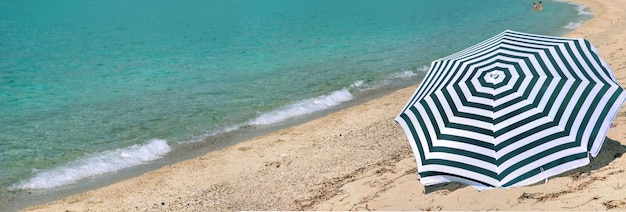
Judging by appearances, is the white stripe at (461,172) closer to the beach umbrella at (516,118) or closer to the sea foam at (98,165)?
the beach umbrella at (516,118)

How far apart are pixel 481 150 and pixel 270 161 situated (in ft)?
18.8

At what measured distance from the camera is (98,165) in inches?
517

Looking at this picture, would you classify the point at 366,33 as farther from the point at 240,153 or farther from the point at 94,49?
the point at 240,153

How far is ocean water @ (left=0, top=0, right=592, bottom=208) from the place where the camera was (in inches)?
575

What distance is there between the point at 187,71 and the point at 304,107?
33.6 ft

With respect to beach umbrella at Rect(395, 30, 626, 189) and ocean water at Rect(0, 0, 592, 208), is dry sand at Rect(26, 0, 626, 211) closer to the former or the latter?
beach umbrella at Rect(395, 30, 626, 189)

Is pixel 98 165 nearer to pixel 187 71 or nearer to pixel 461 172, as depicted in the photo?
pixel 461 172

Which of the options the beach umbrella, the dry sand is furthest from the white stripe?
the dry sand

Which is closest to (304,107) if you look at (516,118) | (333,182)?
(333,182)

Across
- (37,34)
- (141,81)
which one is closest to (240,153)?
(141,81)

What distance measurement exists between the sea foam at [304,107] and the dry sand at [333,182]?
1.39m

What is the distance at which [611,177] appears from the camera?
7.58 m

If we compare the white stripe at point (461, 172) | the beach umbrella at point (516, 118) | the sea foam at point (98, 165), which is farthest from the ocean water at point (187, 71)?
the beach umbrella at point (516, 118)

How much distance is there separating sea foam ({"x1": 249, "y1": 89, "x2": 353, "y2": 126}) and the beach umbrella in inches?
341
